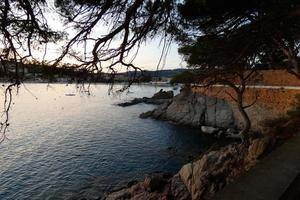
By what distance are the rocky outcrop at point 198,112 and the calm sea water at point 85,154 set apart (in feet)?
5.42

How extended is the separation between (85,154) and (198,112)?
491 inches

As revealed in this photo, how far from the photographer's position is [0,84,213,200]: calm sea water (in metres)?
13.2

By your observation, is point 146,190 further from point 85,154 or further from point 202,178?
point 85,154

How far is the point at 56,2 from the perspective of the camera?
4211 mm

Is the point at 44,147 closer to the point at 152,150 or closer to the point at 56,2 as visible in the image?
the point at 152,150

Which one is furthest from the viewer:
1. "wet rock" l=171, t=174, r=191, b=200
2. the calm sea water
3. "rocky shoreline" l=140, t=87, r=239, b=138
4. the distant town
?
"rocky shoreline" l=140, t=87, r=239, b=138

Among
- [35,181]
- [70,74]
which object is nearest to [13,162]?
[35,181]

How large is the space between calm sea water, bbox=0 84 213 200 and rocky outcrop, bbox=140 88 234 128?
165 cm

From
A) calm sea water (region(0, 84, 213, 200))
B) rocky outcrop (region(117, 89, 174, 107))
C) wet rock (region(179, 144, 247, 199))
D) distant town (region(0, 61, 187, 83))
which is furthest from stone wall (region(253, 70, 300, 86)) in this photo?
rocky outcrop (region(117, 89, 174, 107))

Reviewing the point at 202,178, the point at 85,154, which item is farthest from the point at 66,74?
the point at 85,154

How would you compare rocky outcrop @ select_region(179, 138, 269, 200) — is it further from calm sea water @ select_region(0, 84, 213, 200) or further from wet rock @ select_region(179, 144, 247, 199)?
calm sea water @ select_region(0, 84, 213, 200)

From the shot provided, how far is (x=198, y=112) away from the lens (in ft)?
88.6

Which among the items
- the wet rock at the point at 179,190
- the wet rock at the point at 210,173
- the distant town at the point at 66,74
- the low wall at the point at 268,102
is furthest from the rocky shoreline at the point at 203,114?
the distant town at the point at 66,74

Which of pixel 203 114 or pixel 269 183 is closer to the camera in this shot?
pixel 269 183
